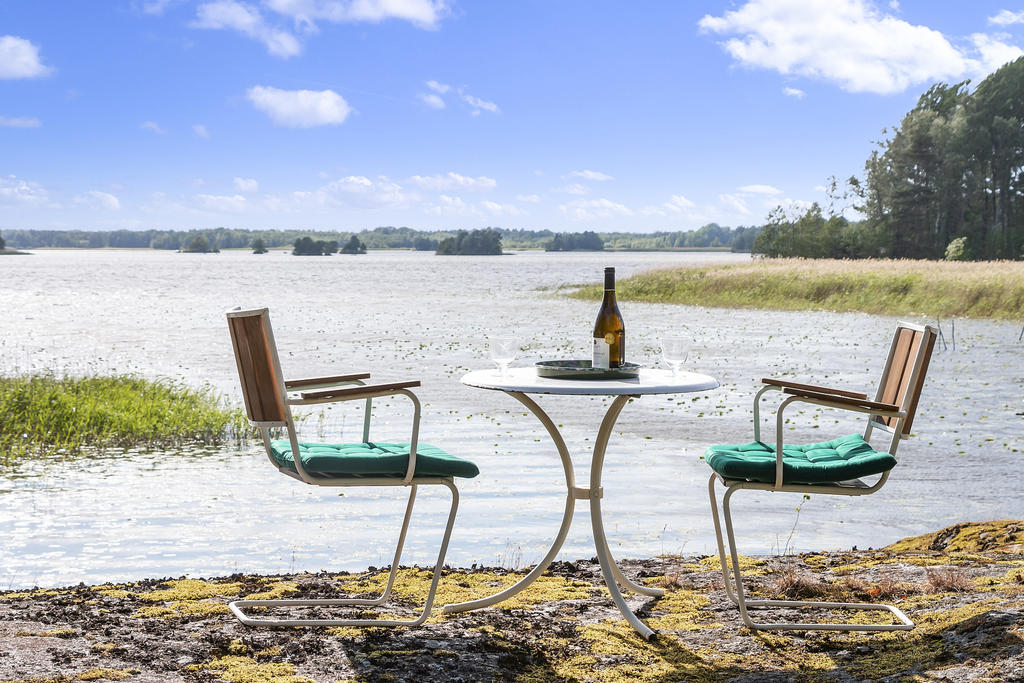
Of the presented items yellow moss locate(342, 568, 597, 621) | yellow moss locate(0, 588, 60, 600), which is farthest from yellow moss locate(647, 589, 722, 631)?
yellow moss locate(0, 588, 60, 600)

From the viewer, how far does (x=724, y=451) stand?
4270 mm

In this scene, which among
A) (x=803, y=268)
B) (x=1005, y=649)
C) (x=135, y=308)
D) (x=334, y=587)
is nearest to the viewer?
(x=1005, y=649)

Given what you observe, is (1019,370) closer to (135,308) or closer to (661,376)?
(661,376)

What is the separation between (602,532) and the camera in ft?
14.3

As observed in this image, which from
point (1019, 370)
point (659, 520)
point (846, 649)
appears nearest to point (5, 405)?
point (659, 520)

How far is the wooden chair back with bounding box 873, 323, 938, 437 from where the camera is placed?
166 inches

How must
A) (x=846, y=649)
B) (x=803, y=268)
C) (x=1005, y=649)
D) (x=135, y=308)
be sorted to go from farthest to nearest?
(x=135, y=308)
(x=803, y=268)
(x=846, y=649)
(x=1005, y=649)

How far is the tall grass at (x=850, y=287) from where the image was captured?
28906mm

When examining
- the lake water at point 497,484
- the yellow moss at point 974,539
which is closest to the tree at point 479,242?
the lake water at point 497,484

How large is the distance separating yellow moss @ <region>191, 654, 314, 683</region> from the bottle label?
174 cm

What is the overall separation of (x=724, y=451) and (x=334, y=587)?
73.7 inches

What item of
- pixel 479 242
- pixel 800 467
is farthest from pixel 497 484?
pixel 479 242

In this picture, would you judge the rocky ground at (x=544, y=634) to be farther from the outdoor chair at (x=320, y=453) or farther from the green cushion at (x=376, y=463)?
the green cushion at (x=376, y=463)

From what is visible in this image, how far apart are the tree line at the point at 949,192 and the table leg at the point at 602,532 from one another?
59323 mm
